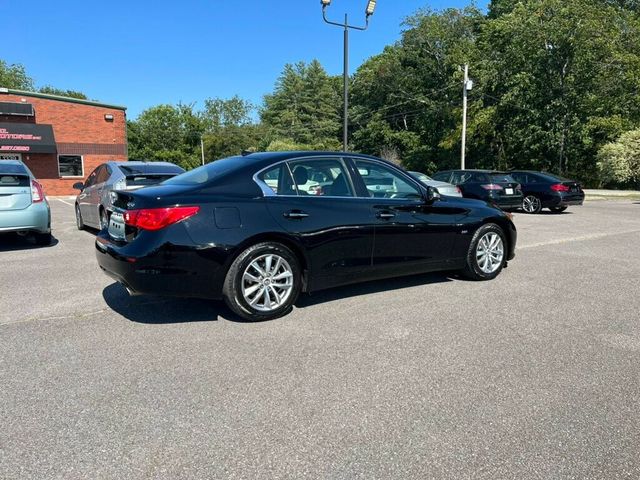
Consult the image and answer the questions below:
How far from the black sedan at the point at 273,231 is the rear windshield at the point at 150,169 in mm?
3898

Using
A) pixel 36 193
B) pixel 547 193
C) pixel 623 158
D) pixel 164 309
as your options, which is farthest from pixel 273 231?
pixel 623 158

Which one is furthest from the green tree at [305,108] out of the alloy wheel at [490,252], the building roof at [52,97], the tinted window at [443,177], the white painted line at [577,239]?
the alloy wheel at [490,252]

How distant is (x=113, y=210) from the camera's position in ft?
15.3

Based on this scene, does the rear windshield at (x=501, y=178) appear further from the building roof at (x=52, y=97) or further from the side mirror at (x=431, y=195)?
the building roof at (x=52, y=97)

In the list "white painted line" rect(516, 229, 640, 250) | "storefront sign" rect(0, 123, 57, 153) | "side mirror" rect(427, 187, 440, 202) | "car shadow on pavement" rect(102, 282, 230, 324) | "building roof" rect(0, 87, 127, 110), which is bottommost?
"car shadow on pavement" rect(102, 282, 230, 324)

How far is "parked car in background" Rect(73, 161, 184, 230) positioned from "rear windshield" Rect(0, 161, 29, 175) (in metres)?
1.24

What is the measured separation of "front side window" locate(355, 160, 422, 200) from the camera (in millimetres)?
5117

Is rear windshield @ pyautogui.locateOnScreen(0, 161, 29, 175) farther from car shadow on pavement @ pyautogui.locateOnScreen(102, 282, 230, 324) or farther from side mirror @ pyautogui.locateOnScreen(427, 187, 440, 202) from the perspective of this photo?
side mirror @ pyautogui.locateOnScreen(427, 187, 440, 202)

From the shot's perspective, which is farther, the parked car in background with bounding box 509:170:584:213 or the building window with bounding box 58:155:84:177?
the building window with bounding box 58:155:84:177

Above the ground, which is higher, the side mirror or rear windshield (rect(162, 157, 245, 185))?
rear windshield (rect(162, 157, 245, 185))

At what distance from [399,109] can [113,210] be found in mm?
49968

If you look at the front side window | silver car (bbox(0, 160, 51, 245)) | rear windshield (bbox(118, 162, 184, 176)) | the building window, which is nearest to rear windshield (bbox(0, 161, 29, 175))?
silver car (bbox(0, 160, 51, 245))

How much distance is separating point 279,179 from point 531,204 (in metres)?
12.8

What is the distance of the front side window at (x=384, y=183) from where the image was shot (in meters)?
5.12
